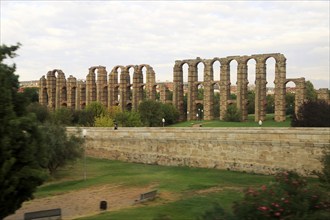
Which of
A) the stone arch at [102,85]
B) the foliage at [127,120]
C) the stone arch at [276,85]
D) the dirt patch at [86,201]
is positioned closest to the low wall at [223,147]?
the dirt patch at [86,201]

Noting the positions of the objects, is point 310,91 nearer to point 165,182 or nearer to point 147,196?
point 165,182

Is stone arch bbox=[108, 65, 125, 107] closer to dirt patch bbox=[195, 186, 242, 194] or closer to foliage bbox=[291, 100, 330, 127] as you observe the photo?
foliage bbox=[291, 100, 330, 127]

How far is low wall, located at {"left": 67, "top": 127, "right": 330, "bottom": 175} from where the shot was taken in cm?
2386

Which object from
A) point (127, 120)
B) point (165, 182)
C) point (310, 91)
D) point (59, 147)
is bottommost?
point (165, 182)

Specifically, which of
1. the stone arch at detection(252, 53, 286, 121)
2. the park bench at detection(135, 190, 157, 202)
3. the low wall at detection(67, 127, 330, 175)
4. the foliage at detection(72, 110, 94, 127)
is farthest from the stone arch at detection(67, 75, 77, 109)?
the park bench at detection(135, 190, 157, 202)

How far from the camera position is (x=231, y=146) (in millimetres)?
26922

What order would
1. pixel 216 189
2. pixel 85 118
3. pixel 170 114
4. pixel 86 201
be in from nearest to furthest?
pixel 86 201, pixel 216 189, pixel 85 118, pixel 170 114

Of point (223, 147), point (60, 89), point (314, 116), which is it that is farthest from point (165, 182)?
point (60, 89)

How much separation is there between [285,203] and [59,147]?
20.0 meters

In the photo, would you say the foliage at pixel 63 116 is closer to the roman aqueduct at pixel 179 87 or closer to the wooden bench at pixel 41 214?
the roman aqueduct at pixel 179 87

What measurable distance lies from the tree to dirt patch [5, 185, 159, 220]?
476 cm

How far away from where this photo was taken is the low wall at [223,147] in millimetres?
23859

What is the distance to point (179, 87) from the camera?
225 feet

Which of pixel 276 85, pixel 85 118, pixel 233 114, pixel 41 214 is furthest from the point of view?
pixel 85 118
